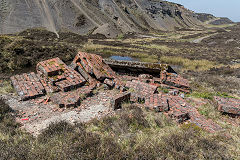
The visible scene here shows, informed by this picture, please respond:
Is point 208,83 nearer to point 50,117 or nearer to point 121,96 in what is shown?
point 121,96

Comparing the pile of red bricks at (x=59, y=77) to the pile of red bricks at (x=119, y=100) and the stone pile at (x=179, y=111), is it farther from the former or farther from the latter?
the stone pile at (x=179, y=111)

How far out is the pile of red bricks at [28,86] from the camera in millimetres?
5495

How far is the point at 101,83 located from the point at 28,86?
9.97 ft

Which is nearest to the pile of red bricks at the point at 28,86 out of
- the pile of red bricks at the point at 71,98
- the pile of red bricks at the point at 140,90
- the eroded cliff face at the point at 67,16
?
the pile of red bricks at the point at 71,98

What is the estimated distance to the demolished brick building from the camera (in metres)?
4.76

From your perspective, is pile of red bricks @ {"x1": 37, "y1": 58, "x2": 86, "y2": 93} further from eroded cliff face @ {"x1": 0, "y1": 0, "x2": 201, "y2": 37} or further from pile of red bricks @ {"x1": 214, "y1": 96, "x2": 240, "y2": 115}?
eroded cliff face @ {"x1": 0, "y1": 0, "x2": 201, "y2": 37}

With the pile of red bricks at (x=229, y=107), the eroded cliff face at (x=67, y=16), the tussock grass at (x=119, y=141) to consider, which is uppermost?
the eroded cliff face at (x=67, y=16)

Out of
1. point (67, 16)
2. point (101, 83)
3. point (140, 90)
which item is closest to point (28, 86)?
point (101, 83)

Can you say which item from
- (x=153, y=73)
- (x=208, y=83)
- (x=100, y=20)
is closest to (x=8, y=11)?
(x=100, y=20)

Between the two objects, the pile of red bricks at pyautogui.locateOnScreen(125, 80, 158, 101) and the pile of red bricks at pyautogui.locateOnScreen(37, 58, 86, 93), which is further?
the pile of red bricks at pyautogui.locateOnScreen(37, 58, 86, 93)

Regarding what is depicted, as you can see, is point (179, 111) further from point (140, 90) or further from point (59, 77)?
point (59, 77)

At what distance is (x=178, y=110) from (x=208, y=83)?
5.96 m

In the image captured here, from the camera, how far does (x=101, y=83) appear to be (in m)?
6.83

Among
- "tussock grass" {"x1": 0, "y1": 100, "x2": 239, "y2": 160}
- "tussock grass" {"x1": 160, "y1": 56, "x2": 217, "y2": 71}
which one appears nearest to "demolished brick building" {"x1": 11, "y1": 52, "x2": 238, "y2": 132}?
"tussock grass" {"x1": 0, "y1": 100, "x2": 239, "y2": 160}
